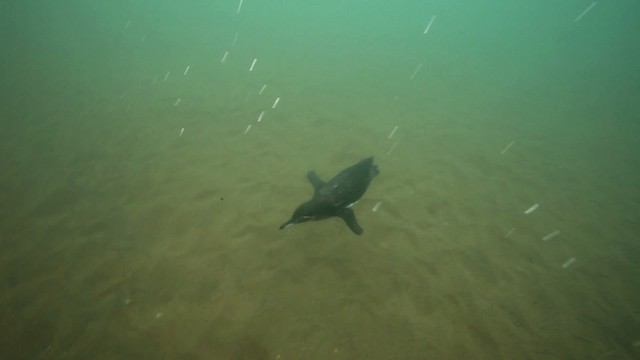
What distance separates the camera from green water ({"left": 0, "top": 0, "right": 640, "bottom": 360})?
448 cm

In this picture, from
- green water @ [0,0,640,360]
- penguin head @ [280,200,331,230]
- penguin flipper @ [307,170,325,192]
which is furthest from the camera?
penguin flipper @ [307,170,325,192]

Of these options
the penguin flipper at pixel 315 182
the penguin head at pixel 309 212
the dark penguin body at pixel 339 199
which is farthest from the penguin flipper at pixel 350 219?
the penguin flipper at pixel 315 182

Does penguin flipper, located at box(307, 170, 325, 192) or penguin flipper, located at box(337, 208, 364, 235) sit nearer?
penguin flipper, located at box(337, 208, 364, 235)

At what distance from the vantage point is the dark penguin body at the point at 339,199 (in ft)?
16.2

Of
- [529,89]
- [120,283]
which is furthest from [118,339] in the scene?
[529,89]

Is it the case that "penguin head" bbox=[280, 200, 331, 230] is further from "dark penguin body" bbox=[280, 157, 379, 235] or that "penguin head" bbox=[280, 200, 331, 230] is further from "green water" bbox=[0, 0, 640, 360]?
"green water" bbox=[0, 0, 640, 360]

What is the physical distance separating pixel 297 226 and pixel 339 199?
1.37 m

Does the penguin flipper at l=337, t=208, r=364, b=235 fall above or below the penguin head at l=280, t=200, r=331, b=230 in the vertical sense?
below

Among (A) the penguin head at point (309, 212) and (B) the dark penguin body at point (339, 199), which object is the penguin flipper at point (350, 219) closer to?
(B) the dark penguin body at point (339, 199)

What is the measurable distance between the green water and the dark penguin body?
77 centimetres

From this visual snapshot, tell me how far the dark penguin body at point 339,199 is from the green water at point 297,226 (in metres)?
0.77

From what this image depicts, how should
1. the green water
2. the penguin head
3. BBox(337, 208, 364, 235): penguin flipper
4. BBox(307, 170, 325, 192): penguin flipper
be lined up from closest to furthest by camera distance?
the green water, the penguin head, BBox(337, 208, 364, 235): penguin flipper, BBox(307, 170, 325, 192): penguin flipper

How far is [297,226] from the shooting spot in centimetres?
614

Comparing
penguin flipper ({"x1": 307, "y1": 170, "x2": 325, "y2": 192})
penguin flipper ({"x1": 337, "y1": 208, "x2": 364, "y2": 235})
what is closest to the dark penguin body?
penguin flipper ({"x1": 337, "y1": 208, "x2": 364, "y2": 235})
